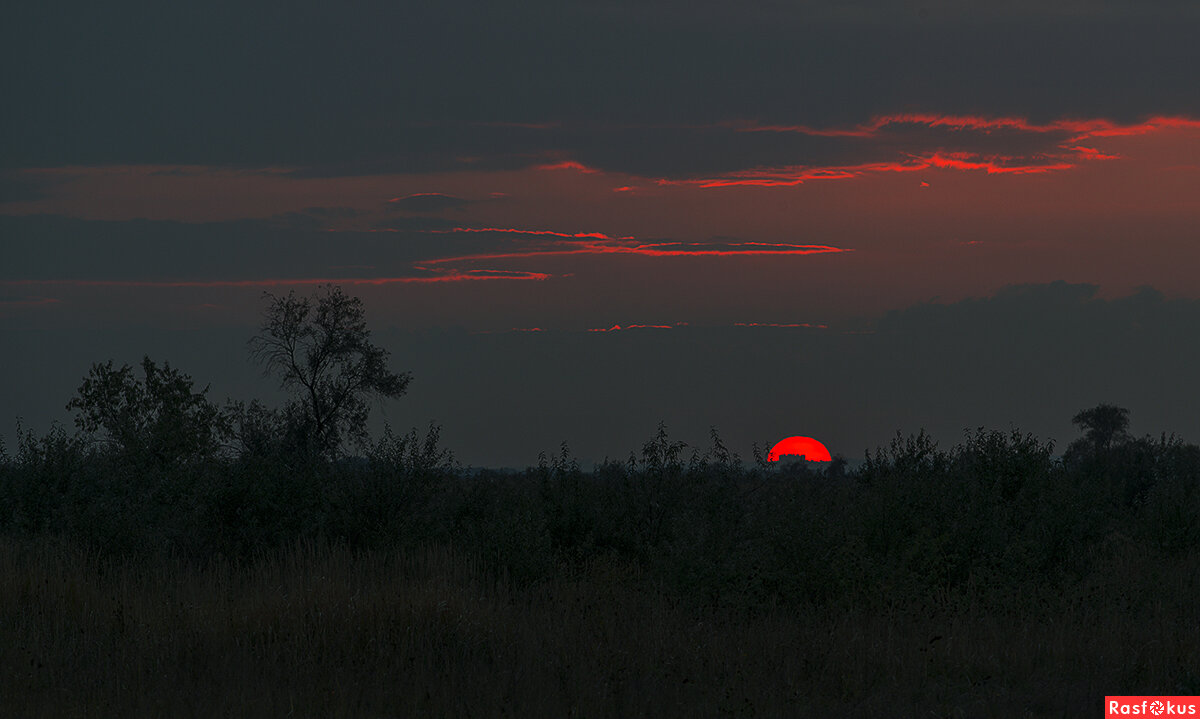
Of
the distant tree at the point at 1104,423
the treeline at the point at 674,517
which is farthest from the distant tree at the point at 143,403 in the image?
the distant tree at the point at 1104,423

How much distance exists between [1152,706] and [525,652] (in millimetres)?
6384

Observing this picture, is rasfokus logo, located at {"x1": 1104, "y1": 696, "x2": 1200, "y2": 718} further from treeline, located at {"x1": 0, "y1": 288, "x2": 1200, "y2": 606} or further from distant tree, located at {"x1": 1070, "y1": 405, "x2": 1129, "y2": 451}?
distant tree, located at {"x1": 1070, "y1": 405, "x2": 1129, "y2": 451}

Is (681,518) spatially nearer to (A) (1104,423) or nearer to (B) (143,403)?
(B) (143,403)

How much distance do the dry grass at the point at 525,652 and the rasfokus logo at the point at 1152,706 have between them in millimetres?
165

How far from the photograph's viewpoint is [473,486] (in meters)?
21.3

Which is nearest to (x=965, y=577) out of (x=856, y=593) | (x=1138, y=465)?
(x=856, y=593)

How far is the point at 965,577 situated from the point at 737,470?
5.53m

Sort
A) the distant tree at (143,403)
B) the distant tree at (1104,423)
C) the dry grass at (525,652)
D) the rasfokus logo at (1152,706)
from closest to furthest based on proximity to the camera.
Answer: the rasfokus logo at (1152,706), the dry grass at (525,652), the distant tree at (143,403), the distant tree at (1104,423)

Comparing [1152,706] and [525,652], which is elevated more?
[525,652]

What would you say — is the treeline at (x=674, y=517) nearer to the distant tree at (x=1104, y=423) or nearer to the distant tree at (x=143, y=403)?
the distant tree at (x=143, y=403)

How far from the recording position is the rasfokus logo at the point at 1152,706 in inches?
384

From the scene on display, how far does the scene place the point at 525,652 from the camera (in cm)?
1162

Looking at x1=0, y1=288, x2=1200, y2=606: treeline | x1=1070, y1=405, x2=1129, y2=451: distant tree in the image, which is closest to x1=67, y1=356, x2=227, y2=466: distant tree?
x1=0, y1=288, x2=1200, y2=606: treeline

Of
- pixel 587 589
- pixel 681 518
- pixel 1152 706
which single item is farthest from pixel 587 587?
pixel 1152 706
